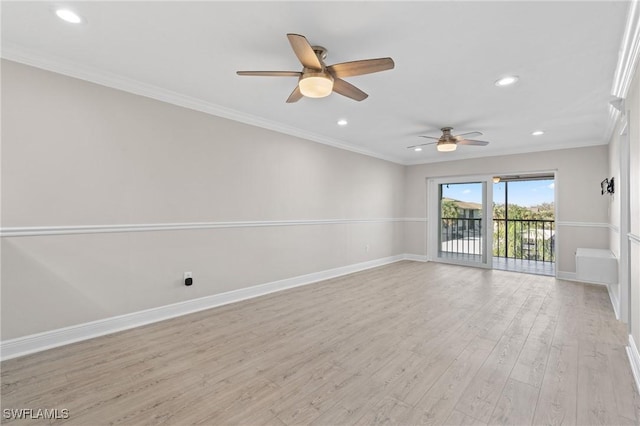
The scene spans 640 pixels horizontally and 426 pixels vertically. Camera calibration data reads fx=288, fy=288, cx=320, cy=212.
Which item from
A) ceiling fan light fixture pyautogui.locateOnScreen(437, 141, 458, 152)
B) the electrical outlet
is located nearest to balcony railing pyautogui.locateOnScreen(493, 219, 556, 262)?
ceiling fan light fixture pyautogui.locateOnScreen(437, 141, 458, 152)

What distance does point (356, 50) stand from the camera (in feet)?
7.70

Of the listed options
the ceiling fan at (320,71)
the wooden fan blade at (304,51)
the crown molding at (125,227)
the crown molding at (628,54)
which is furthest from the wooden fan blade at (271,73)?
the crown molding at (628,54)

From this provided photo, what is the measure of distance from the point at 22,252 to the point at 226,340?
1.89 metres

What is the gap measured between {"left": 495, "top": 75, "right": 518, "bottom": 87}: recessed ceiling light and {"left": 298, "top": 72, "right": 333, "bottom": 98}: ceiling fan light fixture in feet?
5.87

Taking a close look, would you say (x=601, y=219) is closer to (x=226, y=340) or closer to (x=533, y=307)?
(x=533, y=307)

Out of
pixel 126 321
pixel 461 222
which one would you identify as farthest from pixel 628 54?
pixel 126 321

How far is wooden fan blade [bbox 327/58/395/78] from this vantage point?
81.1 inches

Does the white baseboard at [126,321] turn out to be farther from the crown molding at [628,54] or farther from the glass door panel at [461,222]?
the crown molding at [628,54]

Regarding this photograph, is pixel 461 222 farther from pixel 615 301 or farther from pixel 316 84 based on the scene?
pixel 316 84

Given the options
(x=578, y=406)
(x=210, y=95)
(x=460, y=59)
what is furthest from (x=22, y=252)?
(x=578, y=406)

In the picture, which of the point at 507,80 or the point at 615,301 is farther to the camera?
the point at 615,301

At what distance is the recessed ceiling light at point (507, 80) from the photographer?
2791 millimetres

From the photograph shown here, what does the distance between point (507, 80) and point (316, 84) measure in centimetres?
199

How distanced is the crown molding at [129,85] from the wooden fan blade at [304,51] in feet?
6.15
